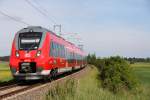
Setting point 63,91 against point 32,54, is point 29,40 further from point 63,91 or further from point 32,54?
point 63,91

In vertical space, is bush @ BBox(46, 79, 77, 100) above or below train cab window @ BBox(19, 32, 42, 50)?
below

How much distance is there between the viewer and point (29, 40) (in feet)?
69.9

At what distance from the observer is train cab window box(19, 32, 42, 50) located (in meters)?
21.2

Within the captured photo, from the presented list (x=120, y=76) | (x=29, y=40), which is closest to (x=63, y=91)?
(x=29, y=40)

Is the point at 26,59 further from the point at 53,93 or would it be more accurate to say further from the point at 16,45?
the point at 53,93

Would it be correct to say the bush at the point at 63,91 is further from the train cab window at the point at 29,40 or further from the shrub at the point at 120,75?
the shrub at the point at 120,75

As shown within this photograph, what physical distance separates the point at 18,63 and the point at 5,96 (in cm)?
588

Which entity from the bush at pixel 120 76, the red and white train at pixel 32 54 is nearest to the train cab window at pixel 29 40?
the red and white train at pixel 32 54

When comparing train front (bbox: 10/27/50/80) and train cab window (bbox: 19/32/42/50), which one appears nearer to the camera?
train front (bbox: 10/27/50/80)

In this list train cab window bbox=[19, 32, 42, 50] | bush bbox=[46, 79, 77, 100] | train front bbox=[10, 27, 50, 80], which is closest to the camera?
bush bbox=[46, 79, 77, 100]

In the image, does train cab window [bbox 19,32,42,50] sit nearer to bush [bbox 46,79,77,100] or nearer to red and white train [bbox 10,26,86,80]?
red and white train [bbox 10,26,86,80]

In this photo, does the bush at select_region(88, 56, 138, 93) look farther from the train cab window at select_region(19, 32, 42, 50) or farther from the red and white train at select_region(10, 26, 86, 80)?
the train cab window at select_region(19, 32, 42, 50)

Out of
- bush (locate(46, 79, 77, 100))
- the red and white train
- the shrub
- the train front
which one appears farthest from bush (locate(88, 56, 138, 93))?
bush (locate(46, 79, 77, 100))

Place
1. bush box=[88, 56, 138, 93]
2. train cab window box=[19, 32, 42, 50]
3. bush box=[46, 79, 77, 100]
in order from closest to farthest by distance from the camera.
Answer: bush box=[46, 79, 77, 100]
train cab window box=[19, 32, 42, 50]
bush box=[88, 56, 138, 93]
